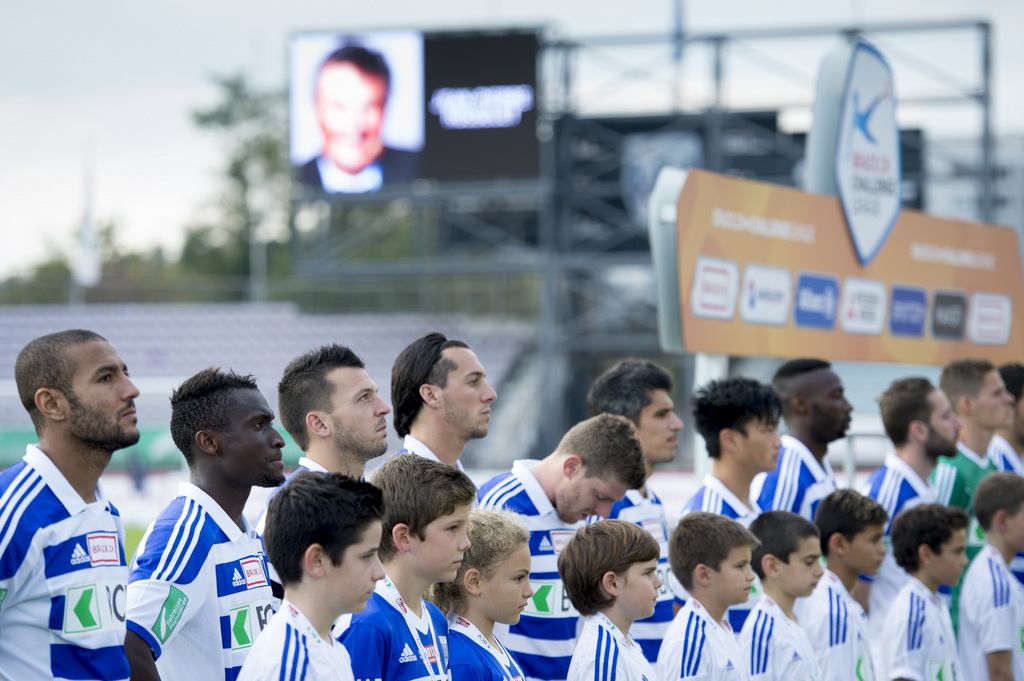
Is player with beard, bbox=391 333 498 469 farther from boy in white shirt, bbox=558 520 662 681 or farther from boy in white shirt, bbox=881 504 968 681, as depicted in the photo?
boy in white shirt, bbox=881 504 968 681

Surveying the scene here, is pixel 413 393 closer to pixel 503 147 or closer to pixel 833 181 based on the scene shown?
pixel 833 181

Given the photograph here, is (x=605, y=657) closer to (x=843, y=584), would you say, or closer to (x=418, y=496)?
(x=418, y=496)

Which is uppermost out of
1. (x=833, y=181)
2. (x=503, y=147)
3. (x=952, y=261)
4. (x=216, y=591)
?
(x=503, y=147)

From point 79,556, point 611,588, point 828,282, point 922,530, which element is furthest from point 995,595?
point 79,556

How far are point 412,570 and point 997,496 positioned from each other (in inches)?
156

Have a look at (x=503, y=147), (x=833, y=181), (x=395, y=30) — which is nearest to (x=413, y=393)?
(x=833, y=181)

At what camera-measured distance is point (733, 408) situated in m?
5.09

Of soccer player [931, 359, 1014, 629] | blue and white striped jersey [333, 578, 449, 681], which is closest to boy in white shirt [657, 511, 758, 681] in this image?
blue and white striped jersey [333, 578, 449, 681]

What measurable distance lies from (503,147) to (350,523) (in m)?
15.3

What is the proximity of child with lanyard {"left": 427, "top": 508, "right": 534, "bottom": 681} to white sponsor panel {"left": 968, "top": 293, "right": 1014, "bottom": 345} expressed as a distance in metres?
6.79

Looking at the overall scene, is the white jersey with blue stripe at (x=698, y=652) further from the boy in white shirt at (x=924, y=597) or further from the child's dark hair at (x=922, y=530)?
the child's dark hair at (x=922, y=530)

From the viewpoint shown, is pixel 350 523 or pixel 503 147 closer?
pixel 350 523

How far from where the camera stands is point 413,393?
4.14 m

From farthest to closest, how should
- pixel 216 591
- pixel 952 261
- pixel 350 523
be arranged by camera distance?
1. pixel 952 261
2. pixel 216 591
3. pixel 350 523
